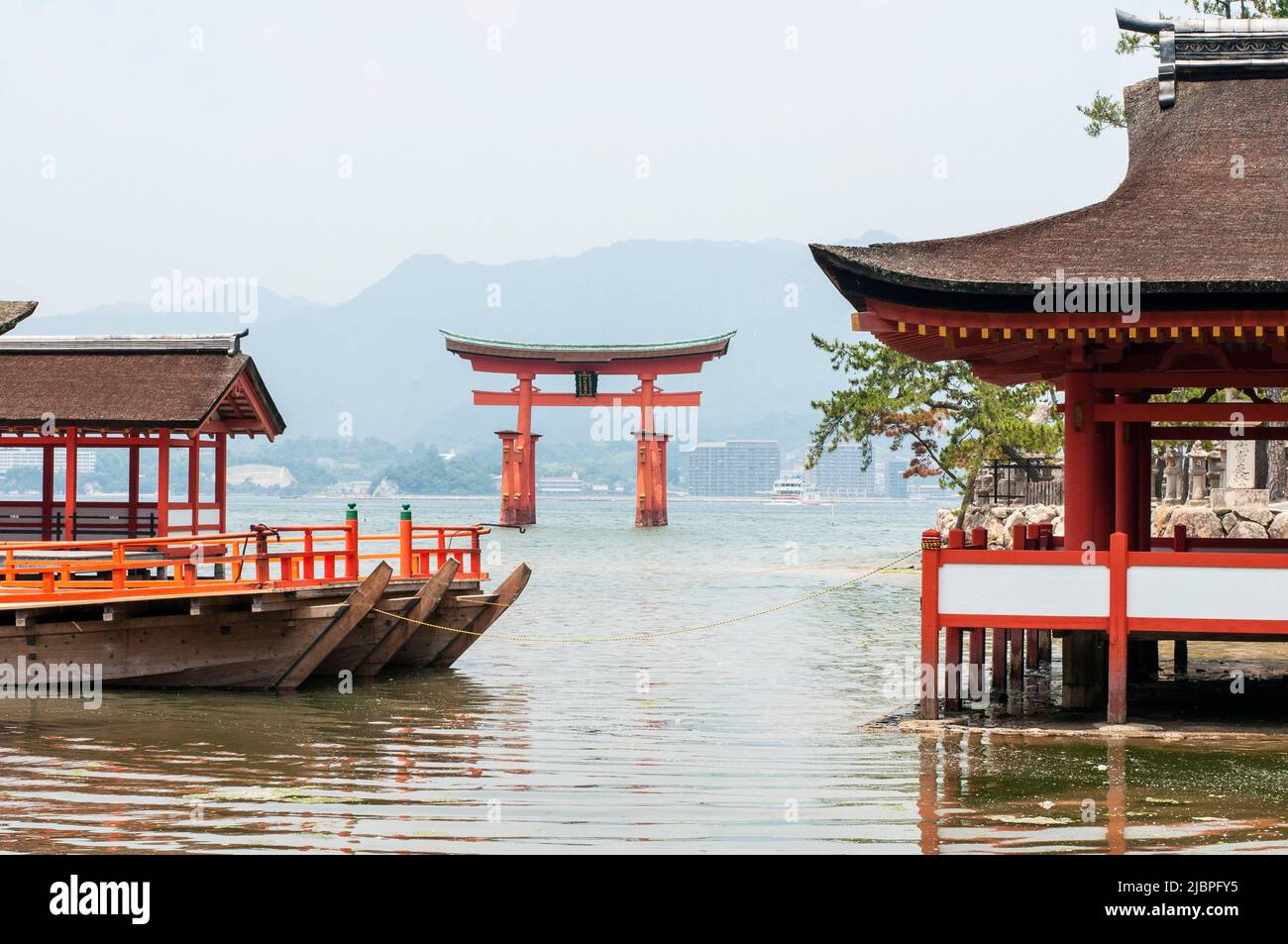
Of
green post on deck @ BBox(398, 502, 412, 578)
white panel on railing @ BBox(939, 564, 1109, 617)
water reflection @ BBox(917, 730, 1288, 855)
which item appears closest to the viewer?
water reflection @ BBox(917, 730, 1288, 855)

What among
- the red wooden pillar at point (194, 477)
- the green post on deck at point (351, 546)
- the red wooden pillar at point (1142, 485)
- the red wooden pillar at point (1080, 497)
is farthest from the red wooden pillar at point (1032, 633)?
the red wooden pillar at point (194, 477)

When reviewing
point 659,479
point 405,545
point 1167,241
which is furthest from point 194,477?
point 659,479

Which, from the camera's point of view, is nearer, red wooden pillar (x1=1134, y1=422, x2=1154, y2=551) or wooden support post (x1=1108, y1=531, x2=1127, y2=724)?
wooden support post (x1=1108, y1=531, x2=1127, y2=724)

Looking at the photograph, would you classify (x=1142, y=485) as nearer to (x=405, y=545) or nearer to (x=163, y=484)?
(x=405, y=545)

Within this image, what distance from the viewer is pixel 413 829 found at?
1020cm

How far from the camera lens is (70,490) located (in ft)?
69.6

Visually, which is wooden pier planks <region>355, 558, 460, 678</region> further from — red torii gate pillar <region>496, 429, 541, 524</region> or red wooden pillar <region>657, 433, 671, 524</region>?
red wooden pillar <region>657, 433, 671, 524</region>

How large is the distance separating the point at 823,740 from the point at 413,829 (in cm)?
545

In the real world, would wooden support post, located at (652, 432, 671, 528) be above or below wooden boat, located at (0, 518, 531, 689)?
above

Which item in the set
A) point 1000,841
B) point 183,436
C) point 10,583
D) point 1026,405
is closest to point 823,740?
point 1000,841

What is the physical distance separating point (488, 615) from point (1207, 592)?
→ 31.5 ft

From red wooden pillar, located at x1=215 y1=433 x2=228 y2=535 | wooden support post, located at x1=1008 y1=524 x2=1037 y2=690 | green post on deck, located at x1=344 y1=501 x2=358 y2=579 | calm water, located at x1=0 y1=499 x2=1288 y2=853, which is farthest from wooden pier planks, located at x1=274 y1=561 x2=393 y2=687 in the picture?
wooden support post, located at x1=1008 y1=524 x2=1037 y2=690

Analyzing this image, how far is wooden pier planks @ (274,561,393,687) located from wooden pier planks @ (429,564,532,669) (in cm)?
256

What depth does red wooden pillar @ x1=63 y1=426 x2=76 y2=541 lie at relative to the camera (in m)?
21.0
